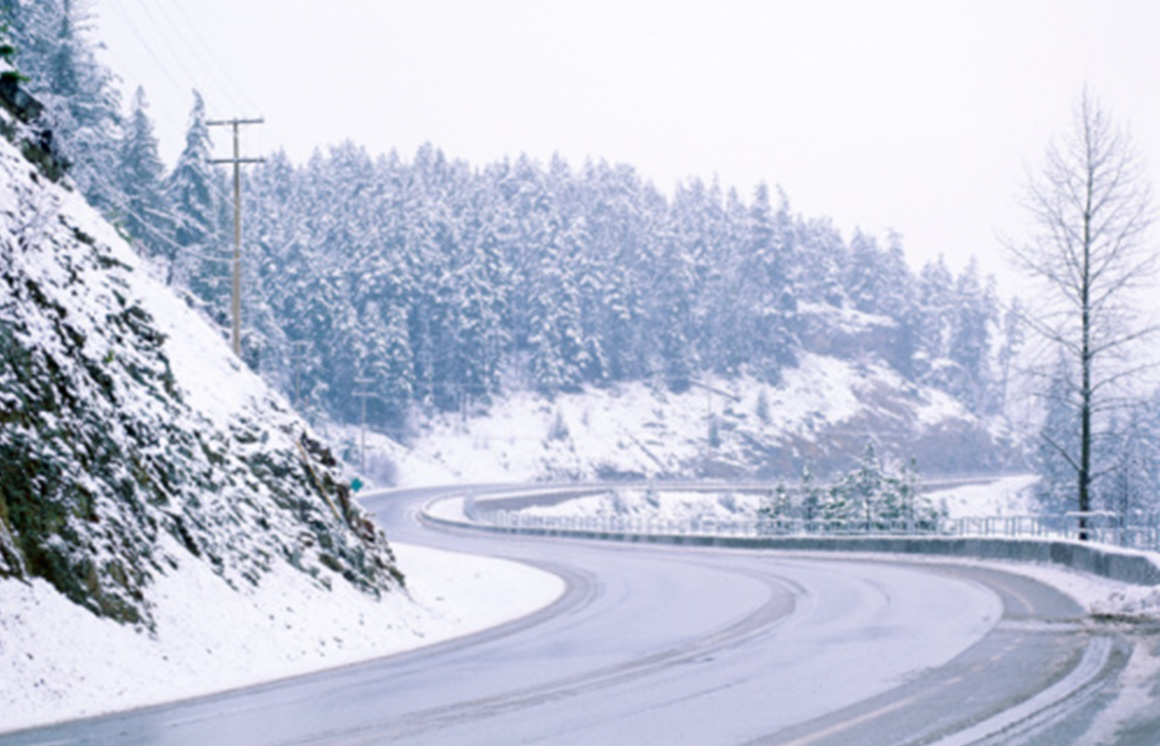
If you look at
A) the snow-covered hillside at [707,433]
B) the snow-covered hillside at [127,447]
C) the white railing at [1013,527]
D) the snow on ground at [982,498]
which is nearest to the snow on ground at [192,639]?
the snow-covered hillside at [127,447]

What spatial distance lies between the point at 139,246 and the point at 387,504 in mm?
53895

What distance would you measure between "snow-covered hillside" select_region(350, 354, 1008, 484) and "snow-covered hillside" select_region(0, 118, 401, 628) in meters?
86.4

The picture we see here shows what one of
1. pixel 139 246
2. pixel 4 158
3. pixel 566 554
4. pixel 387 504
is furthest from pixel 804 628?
pixel 387 504

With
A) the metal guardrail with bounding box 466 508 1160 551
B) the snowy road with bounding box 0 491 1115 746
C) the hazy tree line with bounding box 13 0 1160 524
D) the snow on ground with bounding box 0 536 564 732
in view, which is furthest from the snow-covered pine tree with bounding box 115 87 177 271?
the snowy road with bounding box 0 491 1115 746

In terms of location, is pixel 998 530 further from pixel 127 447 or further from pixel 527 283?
pixel 527 283

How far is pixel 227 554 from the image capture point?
15406mm

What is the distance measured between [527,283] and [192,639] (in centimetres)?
13553

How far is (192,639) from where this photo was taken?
13.0m

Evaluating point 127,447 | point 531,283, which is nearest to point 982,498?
point 531,283

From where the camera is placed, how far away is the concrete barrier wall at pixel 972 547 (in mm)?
18019

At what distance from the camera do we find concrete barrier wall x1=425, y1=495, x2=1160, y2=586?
59.1ft

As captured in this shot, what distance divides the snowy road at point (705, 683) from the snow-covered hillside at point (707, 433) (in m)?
87.7

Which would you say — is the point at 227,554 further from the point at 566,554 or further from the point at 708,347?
the point at 708,347

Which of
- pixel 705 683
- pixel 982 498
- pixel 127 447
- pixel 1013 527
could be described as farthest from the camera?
pixel 982 498
